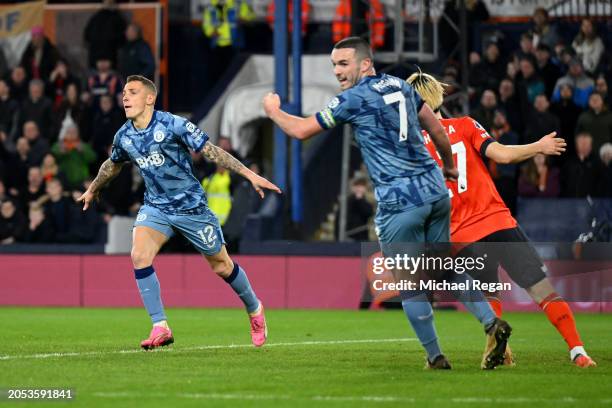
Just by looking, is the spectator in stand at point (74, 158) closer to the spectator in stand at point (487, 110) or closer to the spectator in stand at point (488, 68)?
the spectator in stand at point (488, 68)

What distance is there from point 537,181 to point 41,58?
376 inches

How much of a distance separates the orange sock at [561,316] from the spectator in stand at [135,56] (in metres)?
15.3

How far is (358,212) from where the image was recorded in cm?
2134

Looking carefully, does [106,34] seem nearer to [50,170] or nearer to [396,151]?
[50,170]

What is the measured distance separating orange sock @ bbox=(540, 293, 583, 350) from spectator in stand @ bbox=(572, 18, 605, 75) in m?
12.2

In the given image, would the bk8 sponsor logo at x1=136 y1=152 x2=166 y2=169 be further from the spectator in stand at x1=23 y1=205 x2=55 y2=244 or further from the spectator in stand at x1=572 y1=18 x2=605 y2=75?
the spectator in stand at x1=572 y1=18 x2=605 y2=75

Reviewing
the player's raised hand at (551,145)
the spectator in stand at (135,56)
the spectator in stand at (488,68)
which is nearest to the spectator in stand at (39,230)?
the spectator in stand at (135,56)

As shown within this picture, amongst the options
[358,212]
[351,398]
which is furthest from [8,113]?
[351,398]

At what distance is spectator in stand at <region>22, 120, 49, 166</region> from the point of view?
76.0 feet

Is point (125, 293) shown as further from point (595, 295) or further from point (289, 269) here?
point (595, 295)

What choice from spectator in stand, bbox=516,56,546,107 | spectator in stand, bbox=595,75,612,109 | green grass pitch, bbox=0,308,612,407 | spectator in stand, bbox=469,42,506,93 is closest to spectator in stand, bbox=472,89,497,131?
spectator in stand, bbox=516,56,546,107

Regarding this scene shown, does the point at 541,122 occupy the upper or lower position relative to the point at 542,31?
lower

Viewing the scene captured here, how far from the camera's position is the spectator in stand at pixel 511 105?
21234 millimetres

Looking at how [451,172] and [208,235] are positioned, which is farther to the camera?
[208,235]
